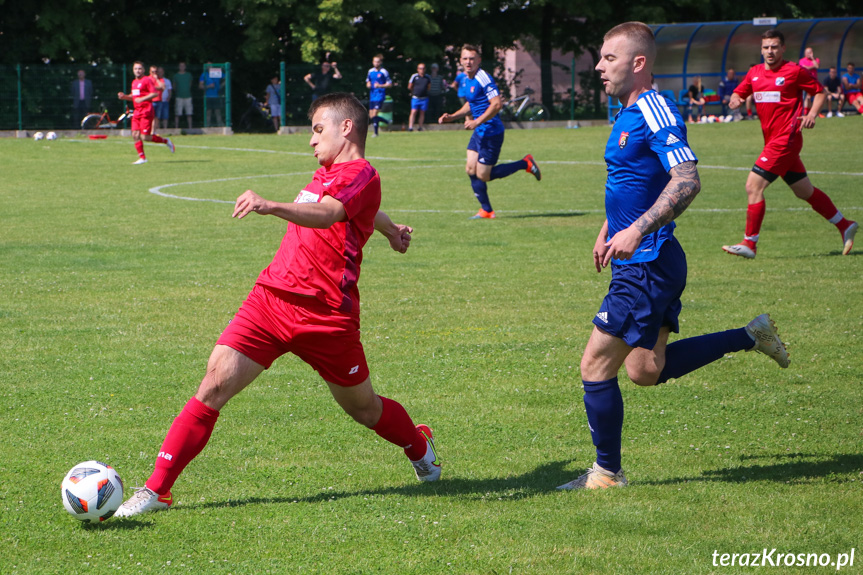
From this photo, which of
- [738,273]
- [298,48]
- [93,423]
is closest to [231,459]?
[93,423]

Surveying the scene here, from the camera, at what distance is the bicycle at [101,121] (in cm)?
3472

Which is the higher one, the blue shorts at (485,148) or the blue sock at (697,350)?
the blue shorts at (485,148)

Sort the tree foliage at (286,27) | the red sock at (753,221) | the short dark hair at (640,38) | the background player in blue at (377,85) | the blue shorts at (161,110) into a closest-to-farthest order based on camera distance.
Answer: the short dark hair at (640,38) → the red sock at (753,221) → the blue shorts at (161,110) → the background player in blue at (377,85) → the tree foliage at (286,27)

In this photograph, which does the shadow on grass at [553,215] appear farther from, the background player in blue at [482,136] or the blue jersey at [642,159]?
the blue jersey at [642,159]

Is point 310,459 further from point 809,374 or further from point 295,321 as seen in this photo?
point 809,374

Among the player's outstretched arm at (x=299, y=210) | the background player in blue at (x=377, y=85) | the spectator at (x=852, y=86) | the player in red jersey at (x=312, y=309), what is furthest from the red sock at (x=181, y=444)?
the spectator at (x=852, y=86)

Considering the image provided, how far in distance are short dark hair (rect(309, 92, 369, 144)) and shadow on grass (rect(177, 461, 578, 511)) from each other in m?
1.64

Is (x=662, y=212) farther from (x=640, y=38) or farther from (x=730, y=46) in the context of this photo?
(x=730, y=46)

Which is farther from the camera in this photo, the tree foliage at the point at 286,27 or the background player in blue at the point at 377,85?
the tree foliage at the point at 286,27

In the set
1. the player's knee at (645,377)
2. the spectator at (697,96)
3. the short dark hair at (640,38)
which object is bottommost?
the player's knee at (645,377)

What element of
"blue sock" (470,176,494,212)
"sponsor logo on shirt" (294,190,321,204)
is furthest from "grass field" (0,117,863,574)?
"sponsor logo on shirt" (294,190,321,204)

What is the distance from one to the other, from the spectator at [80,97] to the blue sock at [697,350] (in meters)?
33.1

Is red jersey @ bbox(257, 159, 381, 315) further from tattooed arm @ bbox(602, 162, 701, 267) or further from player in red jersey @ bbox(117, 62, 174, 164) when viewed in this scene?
player in red jersey @ bbox(117, 62, 174, 164)

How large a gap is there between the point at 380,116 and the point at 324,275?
114 feet
